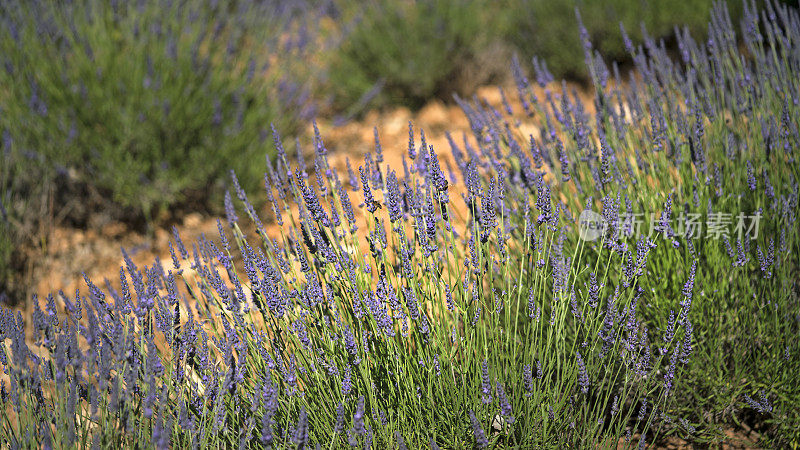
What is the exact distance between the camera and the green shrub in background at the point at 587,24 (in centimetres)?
438

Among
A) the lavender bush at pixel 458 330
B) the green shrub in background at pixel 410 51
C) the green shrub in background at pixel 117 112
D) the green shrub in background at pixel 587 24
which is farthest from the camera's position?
the green shrub in background at pixel 410 51

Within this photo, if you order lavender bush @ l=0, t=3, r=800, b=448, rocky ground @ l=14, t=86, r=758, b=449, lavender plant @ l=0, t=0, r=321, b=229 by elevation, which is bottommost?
lavender bush @ l=0, t=3, r=800, b=448

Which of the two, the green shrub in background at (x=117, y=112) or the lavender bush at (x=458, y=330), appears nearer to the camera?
the lavender bush at (x=458, y=330)

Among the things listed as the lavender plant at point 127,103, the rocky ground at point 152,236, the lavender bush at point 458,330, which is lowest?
the lavender bush at point 458,330

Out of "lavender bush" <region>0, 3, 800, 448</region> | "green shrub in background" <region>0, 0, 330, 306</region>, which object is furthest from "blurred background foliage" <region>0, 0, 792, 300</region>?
"lavender bush" <region>0, 3, 800, 448</region>

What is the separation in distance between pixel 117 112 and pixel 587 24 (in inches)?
123

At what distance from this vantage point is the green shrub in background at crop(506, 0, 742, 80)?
4.38m

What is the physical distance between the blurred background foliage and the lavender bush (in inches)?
48.2

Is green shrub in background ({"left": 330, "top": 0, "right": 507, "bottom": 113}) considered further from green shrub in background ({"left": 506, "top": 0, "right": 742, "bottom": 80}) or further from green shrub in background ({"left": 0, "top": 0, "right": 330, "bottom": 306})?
green shrub in background ({"left": 0, "top": 0, "right": 330, "bottom": 306})

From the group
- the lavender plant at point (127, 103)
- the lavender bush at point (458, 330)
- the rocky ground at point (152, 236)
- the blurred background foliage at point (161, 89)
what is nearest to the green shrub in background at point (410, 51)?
the blurred background foliage at point (161, 89)

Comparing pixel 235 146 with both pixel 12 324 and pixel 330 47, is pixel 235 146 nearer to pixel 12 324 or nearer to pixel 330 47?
pixel 330 47

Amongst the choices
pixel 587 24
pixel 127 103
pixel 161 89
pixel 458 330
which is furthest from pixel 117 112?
pixel 587 24

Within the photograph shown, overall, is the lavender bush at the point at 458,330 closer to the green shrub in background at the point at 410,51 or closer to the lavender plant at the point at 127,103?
the lavender plant at the point at 127,103

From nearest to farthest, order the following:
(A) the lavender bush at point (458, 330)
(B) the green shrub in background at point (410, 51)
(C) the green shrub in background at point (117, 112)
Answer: (A) the lavender bush at point (458, 330), (C) the green shrub in background at point (117, 112), (B) the green shrub in background at point (410, 51)
